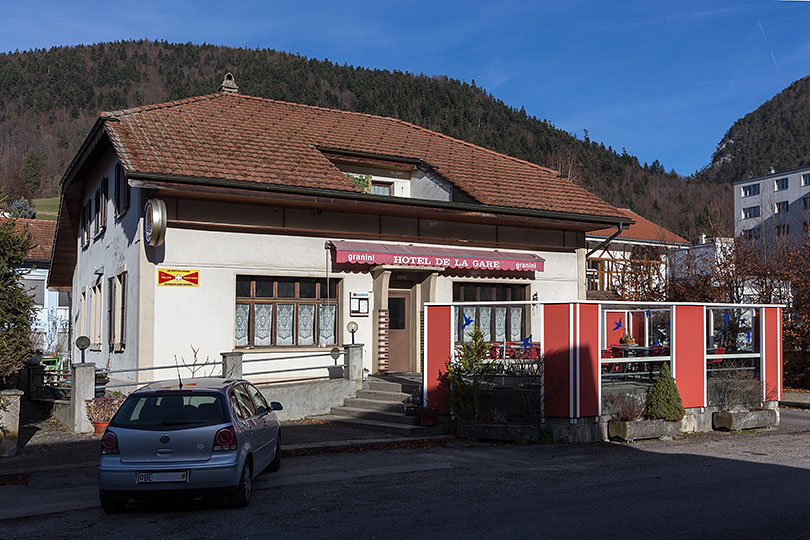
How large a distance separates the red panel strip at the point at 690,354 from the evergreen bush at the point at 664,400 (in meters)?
0.48

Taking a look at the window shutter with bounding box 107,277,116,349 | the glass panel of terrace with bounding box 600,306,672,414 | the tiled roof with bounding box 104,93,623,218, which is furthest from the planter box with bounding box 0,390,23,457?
the glass panel of terrace with bounding box 600,306,672,414

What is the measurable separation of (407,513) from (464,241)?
12048 millimetres

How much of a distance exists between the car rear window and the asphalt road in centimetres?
101

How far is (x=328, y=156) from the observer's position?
2064cm

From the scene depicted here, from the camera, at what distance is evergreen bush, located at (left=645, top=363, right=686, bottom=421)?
1497cm

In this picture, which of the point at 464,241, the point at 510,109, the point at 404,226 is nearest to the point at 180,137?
the point at 404,226

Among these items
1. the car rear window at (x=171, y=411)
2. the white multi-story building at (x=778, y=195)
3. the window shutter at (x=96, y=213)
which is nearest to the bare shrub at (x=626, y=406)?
the car rear window at (x=171, y=411)

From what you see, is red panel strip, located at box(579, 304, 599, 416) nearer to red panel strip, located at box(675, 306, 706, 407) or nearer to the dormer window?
red panel strip, located at box(675, 306, 706, 407)

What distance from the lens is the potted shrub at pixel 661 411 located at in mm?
14625

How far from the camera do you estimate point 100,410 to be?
49.2ft

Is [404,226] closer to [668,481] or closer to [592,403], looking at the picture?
[592,403]

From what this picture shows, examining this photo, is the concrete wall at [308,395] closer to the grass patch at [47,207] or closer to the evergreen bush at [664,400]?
the evergreen bush at [664,400]

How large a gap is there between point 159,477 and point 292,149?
12.3 meters

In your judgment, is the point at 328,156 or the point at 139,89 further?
the point at 139,89
